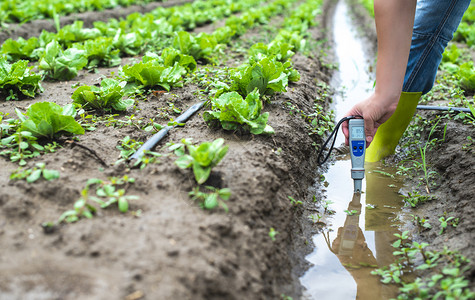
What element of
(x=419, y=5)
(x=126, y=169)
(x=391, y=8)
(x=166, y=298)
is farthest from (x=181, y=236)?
(x=419, y=5)

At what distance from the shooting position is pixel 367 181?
319cm

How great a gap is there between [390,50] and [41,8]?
25.0ft

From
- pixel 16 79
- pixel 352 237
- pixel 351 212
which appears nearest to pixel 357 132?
pixel 351 212

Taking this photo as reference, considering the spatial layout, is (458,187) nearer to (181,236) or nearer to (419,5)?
(419,5)

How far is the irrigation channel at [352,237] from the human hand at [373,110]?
56 centimetres

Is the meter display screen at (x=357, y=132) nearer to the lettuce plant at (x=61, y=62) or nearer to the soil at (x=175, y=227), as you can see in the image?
the soil at (x=175, y=227)

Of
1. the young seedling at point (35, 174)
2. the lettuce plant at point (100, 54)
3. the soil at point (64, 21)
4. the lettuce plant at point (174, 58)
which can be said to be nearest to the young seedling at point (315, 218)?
the young seedling at point (35, 174)

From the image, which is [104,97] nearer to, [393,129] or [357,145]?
[357,145]

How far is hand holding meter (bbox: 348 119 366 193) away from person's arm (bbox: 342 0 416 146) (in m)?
0.16

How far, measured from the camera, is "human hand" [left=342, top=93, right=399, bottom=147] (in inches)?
92.0

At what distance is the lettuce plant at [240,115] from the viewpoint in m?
2.51

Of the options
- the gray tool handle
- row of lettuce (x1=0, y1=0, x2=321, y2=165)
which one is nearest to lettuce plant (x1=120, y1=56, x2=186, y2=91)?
row of lettuce (x1=0, y1=0, x2=321, y2=165)

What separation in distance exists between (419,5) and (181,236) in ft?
8.29

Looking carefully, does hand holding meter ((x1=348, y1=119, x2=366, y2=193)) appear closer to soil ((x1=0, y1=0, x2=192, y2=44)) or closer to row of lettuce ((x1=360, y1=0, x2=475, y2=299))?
row of lettuce ((x1=360, y1=0, x2=475, y2=299))
